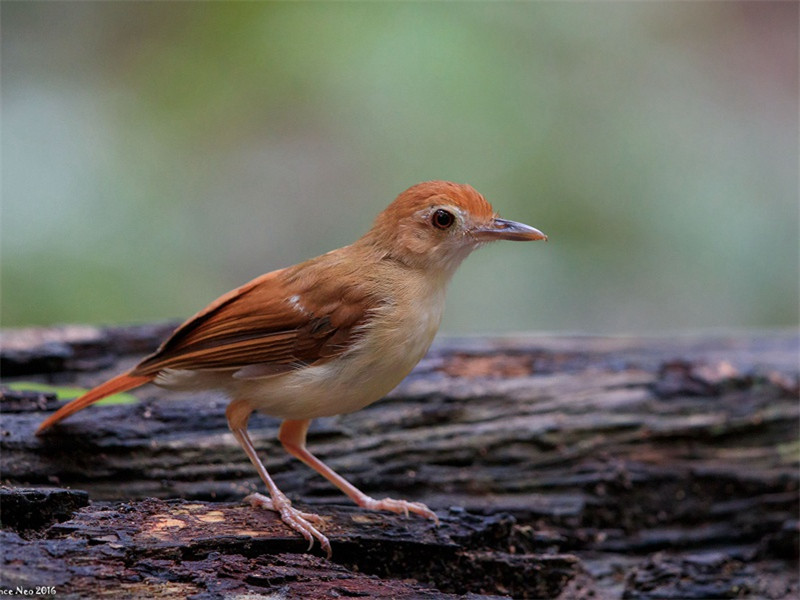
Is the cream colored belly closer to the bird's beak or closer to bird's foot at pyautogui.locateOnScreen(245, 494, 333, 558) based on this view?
bird's foot at pyautogui.locateOnScreen(245, 494, 333, 558)

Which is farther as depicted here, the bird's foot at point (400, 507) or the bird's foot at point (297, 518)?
the bird's foot at point (400, 507)

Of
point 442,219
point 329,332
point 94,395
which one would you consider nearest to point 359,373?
point 329,332

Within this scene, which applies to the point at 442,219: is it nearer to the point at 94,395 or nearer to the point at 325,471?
the point at 325,471

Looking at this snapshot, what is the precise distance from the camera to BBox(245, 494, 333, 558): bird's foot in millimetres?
3826

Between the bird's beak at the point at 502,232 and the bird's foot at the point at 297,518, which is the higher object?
the bird's beak at the point at 502,232

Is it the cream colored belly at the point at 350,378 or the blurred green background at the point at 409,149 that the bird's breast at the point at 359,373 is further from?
the blurred green background at the point at 409,149

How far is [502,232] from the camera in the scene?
4453 mm

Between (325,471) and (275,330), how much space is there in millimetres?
907

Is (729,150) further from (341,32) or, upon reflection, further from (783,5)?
(341,32)

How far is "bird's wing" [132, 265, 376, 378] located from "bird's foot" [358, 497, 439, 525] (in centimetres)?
88

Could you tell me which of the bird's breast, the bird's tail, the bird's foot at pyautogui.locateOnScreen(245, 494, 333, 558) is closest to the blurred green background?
the bird's tail

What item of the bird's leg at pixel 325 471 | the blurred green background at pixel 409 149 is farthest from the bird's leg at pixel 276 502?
the blurred green background at pixel 409 149

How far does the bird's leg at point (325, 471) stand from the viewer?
441 centimetres

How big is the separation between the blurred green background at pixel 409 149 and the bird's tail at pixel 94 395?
133 inches
